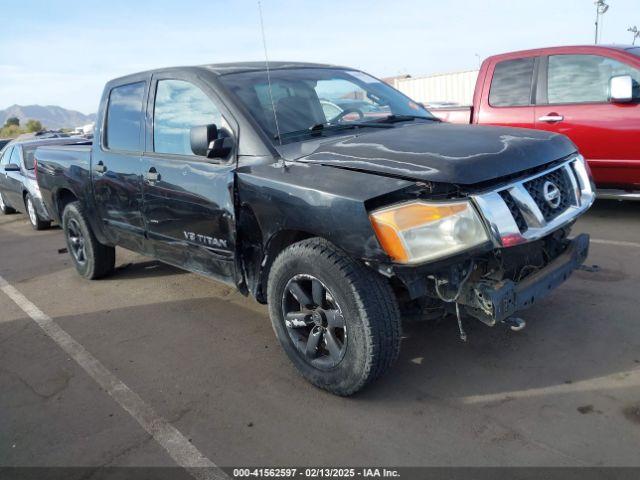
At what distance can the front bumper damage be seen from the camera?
8.32 feet

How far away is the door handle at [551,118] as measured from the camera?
597 centimetres

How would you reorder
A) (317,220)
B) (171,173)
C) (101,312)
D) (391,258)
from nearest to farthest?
1. (391,258)
2. (317,220)
3. (171,173)
4. (101,312)

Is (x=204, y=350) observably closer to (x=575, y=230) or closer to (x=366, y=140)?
(x=366, y=140)

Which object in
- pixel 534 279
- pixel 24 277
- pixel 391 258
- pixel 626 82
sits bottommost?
pixel 24 277

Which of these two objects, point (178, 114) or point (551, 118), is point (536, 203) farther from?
point (551, 118)

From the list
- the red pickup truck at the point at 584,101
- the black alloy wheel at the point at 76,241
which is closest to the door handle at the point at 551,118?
the red pickup truck at the point at 584,101

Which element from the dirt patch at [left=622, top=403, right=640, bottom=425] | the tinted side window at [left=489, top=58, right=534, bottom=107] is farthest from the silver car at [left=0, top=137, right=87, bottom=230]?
the dirt patch at [left=622, top=403, right=640, bottom=425]

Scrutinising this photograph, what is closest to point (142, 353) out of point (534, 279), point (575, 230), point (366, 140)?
point (366, 140)

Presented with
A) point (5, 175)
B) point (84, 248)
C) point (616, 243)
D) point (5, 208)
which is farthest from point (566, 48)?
point (5, 208)

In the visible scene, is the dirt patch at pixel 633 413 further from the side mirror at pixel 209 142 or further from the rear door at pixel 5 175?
the rear door at pixel 5 175

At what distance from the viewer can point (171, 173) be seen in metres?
3.69

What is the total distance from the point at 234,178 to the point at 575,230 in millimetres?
4159

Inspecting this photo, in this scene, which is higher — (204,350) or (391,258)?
(391,258)

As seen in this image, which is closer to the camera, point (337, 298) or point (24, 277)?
point (337, 298)
